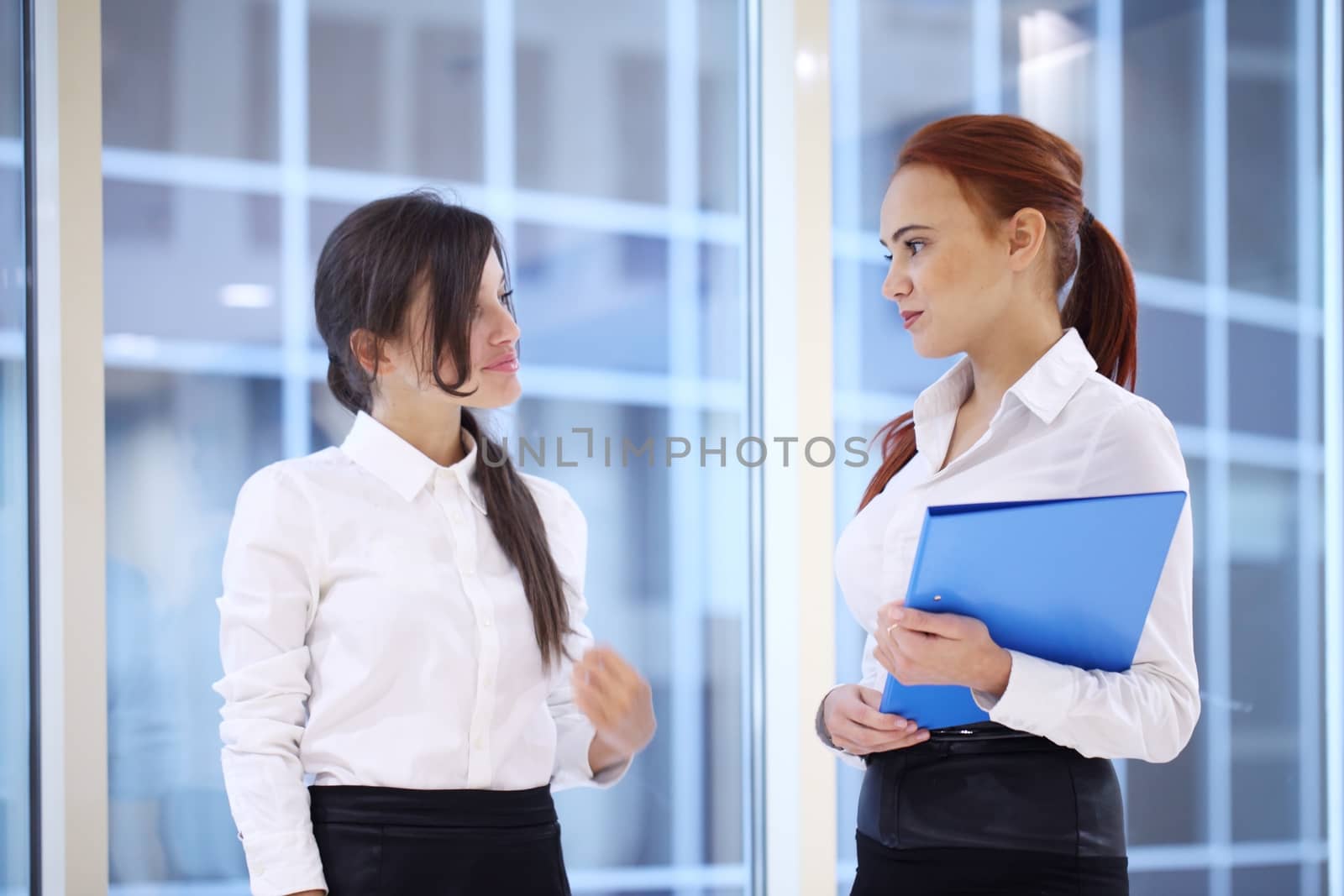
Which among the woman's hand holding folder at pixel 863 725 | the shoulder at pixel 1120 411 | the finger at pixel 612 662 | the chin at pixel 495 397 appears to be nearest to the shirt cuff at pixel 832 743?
the woman's hand holding folder at pixel 863 725

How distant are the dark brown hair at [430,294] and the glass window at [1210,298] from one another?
1564mm

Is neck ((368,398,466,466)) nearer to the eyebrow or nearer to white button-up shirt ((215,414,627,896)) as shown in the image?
white button-up shirt ((215,414,627,896))

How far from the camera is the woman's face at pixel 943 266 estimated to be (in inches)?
56.7

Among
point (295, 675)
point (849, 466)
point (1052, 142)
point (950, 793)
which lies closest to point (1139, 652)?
point (950, 793)

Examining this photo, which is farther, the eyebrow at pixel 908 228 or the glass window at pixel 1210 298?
the glass window at pixel 1210 298

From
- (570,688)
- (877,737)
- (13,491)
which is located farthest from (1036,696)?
(13,491)

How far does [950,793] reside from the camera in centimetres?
134

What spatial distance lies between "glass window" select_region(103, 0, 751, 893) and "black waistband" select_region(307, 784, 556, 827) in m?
1.01

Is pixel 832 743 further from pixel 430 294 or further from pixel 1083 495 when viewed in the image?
pixel 430 294

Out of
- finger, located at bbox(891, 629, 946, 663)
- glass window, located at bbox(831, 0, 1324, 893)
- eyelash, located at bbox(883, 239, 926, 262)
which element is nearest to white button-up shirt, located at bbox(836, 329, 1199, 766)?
finger, located at bbox(891, 629, 946, 663)

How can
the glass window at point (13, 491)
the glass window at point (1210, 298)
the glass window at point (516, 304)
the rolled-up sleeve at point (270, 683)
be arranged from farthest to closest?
the glass window at point (1210, 298) → the glass window at point (516, 304) → the glass window at point (13, 491) → the rolled-up sleeve at point (270, 683)

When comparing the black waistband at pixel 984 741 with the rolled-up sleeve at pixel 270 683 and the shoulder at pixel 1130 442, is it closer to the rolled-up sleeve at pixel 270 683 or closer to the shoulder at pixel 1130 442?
the shoulder at pixel 1130 442

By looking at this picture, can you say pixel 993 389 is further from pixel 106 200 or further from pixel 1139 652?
pixel 106 200

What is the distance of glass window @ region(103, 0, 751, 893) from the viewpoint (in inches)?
88.7
